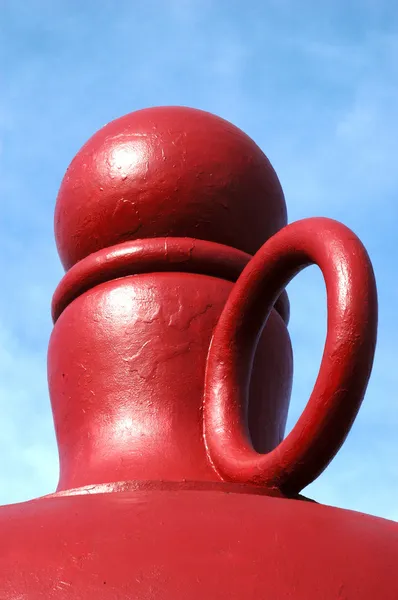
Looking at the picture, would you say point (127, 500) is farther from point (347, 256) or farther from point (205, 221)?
point (205, 221)

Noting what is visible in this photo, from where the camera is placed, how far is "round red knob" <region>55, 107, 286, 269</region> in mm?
2332

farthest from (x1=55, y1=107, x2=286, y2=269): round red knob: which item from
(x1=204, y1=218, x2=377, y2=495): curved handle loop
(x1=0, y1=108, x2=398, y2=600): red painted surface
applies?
(x1=204, y1=218, x2=377, y2=495): curved handle loop

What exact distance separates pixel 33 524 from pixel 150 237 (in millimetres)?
839

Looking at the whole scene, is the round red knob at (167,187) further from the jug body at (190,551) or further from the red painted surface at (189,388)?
the jug body at (190,551)

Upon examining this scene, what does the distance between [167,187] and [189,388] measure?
1.54 feet

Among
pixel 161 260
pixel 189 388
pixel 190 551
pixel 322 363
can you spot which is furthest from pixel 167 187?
pixel 190 551

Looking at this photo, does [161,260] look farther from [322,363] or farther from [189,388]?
[322,363]

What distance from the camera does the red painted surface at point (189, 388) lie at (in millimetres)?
1561

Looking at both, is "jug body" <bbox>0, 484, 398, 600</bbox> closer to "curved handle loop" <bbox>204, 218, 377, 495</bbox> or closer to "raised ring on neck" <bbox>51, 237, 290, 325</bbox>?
"curved handle loop" <bbox>204, 218, 377, 495</bbox>

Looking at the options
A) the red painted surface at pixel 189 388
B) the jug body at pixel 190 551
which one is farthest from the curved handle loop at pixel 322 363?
the jug body at pixel 190 551

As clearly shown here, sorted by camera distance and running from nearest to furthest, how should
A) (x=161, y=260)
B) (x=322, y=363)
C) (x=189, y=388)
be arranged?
(x=322, y=363) < (x=189, y=388) < (x=161, y=260)

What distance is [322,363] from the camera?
1835mm

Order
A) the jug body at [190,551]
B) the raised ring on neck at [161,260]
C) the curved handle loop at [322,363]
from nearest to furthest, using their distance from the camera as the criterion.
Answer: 1. the jug body at [190,551]
2. the curved handle loop at [322,363]
3. the raised ring on neck at [161,260]

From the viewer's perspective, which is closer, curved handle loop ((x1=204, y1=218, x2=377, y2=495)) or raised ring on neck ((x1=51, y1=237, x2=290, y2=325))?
curved handle loop ((x1=204, y1=218, x2=377, y2=495))
